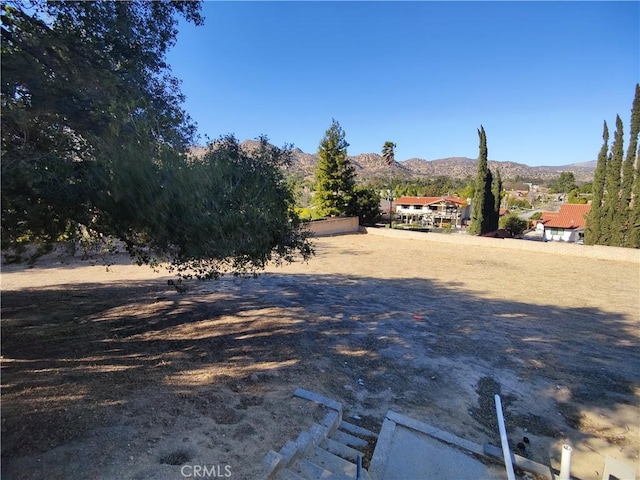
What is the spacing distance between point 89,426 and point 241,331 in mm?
3994

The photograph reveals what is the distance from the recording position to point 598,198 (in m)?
22.1

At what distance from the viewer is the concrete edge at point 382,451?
3.22 meters

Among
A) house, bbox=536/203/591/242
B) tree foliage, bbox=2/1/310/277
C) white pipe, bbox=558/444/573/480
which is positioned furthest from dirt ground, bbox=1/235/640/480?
house, bbox=536/203/591/242

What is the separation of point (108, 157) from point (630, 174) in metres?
28.2

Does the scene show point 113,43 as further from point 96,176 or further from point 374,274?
point 374,274

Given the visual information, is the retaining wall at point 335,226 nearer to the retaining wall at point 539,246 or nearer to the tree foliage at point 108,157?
the retaining wall at point 539,246

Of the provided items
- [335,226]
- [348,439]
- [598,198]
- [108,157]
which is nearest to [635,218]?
[598,198]

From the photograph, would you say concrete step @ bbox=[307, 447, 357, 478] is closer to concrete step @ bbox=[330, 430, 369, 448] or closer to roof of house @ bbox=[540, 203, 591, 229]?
concrete step @ bbox=[330, 430, 369, 448]

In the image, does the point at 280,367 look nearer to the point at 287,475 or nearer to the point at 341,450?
the point at 341,450

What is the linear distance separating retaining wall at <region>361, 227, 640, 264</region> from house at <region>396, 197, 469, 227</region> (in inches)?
1253

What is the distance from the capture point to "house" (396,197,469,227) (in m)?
53.2

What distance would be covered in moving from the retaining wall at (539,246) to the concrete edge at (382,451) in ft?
61.2

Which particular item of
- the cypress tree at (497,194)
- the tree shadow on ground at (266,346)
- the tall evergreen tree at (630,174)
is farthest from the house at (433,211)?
the tree shadow on ground at (266,346)

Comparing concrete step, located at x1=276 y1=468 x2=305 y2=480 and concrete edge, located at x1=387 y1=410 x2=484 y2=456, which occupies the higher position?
concrete step, located at x1=276 y1=468 x2=305 y2=480
